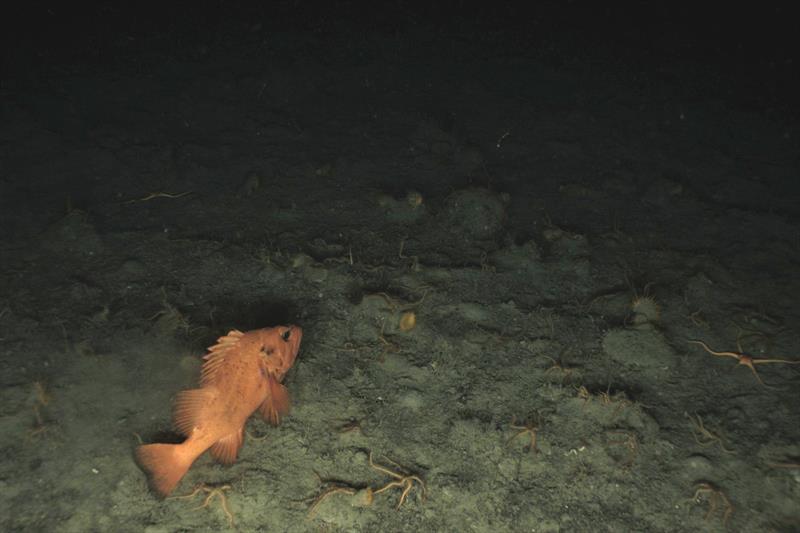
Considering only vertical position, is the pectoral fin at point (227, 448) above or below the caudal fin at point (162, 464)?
below

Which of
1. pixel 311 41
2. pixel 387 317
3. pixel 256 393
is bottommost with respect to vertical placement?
pixel 387 317

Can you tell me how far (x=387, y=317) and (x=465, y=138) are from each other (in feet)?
10.8

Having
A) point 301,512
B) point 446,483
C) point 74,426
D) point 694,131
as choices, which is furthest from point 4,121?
point 694,131

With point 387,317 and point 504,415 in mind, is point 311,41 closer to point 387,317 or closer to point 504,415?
point 387,317

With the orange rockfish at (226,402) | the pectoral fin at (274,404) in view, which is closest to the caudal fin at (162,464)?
the orange rockfish at (226,402)

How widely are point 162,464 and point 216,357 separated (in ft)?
2.05

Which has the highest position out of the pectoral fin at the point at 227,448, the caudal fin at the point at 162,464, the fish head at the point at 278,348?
the fish head at the point at 278,348

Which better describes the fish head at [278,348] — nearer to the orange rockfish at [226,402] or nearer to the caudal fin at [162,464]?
the orange rockfish at [226,402]

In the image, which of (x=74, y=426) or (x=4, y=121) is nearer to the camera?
(x=74, y=426)

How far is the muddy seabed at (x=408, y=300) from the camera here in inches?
118

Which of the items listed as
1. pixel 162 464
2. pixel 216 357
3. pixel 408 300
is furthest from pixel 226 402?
pixel 408 300

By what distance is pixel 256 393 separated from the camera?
9.63 ft

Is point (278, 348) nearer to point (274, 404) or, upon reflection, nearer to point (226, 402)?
point (274, 404)

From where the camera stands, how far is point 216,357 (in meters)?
2.96
